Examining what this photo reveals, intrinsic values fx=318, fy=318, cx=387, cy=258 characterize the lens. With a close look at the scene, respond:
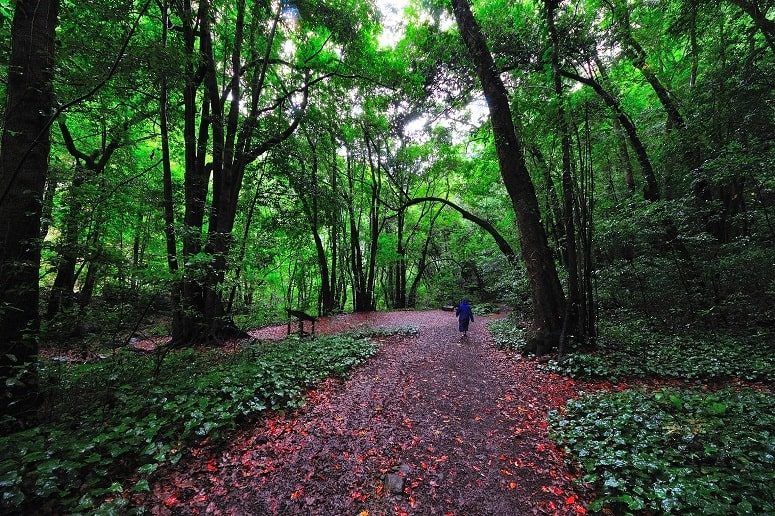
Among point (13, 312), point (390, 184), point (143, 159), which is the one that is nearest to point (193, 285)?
point (13, 312)

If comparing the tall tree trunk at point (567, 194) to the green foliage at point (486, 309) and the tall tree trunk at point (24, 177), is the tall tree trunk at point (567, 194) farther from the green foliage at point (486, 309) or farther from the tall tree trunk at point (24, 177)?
the green foliage at point (486, 309)

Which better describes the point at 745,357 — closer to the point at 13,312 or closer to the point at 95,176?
the point at 13,312

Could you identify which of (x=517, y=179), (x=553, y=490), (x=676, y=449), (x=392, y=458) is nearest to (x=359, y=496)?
(x=392, y=458)

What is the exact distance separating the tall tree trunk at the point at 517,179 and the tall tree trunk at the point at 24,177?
8.22 metres

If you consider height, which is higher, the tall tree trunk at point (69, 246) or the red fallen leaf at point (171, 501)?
the tall tree trunk at point (69, 246)

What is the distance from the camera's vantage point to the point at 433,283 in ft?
88.7

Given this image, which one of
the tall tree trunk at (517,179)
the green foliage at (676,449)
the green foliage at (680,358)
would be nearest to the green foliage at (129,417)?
the green foliage at (676,449)

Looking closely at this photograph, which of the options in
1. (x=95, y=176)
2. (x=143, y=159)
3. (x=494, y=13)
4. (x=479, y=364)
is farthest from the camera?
(x=143, y=159)

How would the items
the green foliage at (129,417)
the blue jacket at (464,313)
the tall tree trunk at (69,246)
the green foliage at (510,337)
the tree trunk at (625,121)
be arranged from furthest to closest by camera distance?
1. the blue jacket at (464,313)
2. the green foliage at (510,337)
3. the tree trunk at (625,121)
4. the tall tree trunk at (69,246)
5. the green foliage at (129,417)

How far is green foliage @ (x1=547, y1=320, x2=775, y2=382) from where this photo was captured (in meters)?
5.56

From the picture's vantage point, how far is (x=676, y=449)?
3342 millimetres

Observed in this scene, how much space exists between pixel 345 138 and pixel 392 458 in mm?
12582

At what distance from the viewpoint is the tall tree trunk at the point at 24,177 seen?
144 inches

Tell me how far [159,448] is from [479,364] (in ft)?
20.8
